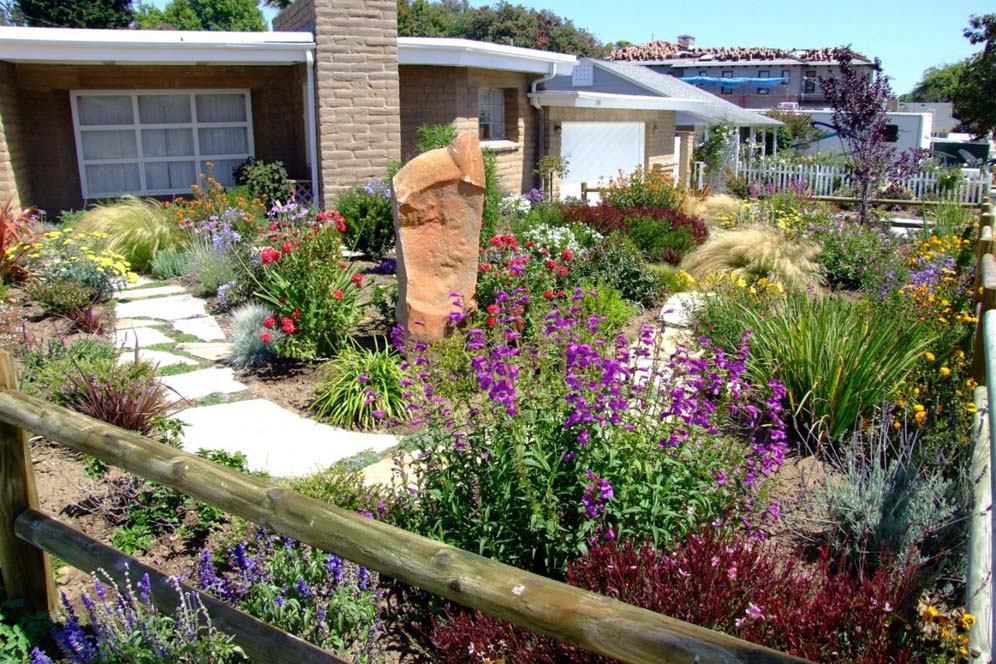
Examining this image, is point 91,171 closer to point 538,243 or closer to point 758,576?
point 538,243

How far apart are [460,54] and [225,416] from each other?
382 inches

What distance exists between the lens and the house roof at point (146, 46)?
11.3 m

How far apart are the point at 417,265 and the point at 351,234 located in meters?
4.23

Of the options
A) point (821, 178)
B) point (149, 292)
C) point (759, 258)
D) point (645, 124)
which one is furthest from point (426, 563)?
point (821, 178)

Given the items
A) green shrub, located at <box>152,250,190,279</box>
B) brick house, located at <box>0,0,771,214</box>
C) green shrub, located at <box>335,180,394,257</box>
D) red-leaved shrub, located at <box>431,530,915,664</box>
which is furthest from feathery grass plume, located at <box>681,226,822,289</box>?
red-leaved shrub, located at <box>431,530,915,664</box>

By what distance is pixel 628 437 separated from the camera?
129 inches

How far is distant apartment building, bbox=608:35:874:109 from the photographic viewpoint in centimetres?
5203

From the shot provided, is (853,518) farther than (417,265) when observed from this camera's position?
No

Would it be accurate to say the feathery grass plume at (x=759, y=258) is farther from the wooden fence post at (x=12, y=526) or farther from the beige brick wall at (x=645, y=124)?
the beige brick wall at (x=645, y=124)

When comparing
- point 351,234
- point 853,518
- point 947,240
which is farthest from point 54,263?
point 947,240

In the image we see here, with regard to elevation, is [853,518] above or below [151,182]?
below

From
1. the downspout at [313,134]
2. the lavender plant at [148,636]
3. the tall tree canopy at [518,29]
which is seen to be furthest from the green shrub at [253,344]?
the tall tree canopy at [518,29]

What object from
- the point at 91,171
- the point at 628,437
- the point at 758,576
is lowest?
the point at 758,576

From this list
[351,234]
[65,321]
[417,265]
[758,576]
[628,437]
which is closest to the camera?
[758,576]
